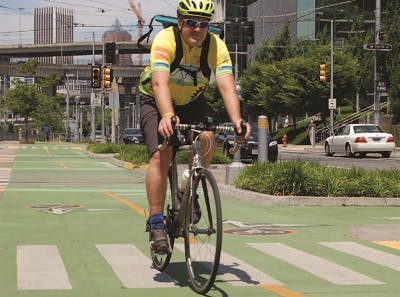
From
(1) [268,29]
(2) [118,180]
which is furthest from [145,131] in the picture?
(1) [268,29]

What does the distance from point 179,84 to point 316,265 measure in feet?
7.40

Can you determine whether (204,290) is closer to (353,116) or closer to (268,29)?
(353,116)

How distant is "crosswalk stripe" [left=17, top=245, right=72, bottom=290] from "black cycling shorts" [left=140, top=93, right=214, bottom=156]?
1.33 meters

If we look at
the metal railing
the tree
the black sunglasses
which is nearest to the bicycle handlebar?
the black sunglasses

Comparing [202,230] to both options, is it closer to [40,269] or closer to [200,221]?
[200,221]

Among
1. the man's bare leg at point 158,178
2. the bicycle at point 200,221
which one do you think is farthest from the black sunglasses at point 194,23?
the man's bare leg at point 158,178

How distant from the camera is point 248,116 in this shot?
7400 cm

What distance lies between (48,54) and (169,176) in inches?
4553

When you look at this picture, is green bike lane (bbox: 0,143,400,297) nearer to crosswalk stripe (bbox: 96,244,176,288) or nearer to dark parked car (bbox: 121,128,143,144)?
crosswalk stripe (bbox: 96,244,176,288)

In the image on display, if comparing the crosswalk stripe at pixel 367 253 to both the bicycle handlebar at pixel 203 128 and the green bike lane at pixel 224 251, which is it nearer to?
the green bike lane at pixel 224 251

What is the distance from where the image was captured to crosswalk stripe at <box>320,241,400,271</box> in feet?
22.3

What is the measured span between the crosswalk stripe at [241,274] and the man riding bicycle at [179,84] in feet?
2.35

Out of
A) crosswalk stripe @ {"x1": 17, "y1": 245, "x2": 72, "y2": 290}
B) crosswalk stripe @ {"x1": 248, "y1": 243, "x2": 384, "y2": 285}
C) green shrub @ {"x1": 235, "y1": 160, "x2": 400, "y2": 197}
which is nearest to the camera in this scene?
crosswalk stripe @ {"x1": 17, "y1": 245, "x2": 72, "y2": 290}

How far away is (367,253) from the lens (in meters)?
7.27
